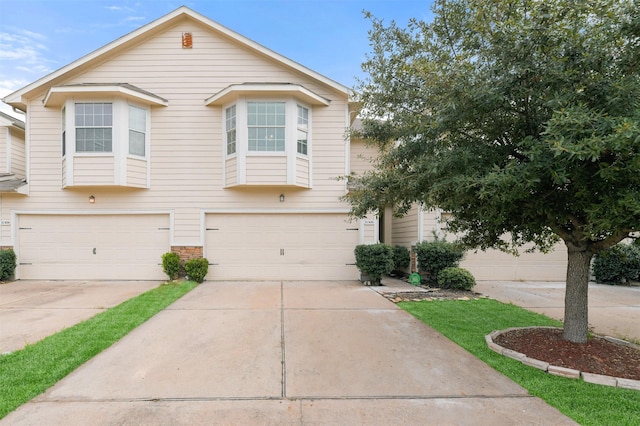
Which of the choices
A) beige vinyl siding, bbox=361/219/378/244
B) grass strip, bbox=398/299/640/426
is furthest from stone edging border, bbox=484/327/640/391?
beige vinyl siding, bbox=361/219/378/244

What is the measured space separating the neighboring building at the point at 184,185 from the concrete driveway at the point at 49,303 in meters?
0.79

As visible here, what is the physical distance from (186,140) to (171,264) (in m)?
3.72

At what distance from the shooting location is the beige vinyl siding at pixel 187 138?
1014 centimetres

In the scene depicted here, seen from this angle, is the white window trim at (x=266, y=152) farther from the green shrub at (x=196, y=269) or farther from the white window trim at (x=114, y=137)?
the white window trim at (x=114, y=137)

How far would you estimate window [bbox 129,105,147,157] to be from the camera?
9823 millimetres

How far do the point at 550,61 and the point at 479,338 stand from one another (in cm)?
376

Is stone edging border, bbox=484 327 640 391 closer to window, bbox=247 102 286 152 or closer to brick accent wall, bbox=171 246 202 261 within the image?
window, bbox=247 102 286 152

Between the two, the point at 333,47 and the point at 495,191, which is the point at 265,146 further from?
the point at 495,191

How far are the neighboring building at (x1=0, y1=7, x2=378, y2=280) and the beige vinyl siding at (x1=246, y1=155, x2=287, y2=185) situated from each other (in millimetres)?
336

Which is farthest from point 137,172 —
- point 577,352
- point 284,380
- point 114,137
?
point 577,352

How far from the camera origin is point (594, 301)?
305 inches

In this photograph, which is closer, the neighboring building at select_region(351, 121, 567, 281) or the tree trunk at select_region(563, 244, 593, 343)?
the tree trunk at select_region(563, 244, 593, 343)

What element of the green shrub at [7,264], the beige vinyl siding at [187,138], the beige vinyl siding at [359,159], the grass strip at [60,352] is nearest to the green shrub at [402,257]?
the beige vinyl siding at [187,138]

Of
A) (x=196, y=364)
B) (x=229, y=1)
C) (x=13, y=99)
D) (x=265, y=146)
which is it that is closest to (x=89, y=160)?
(x=13, y=99)
